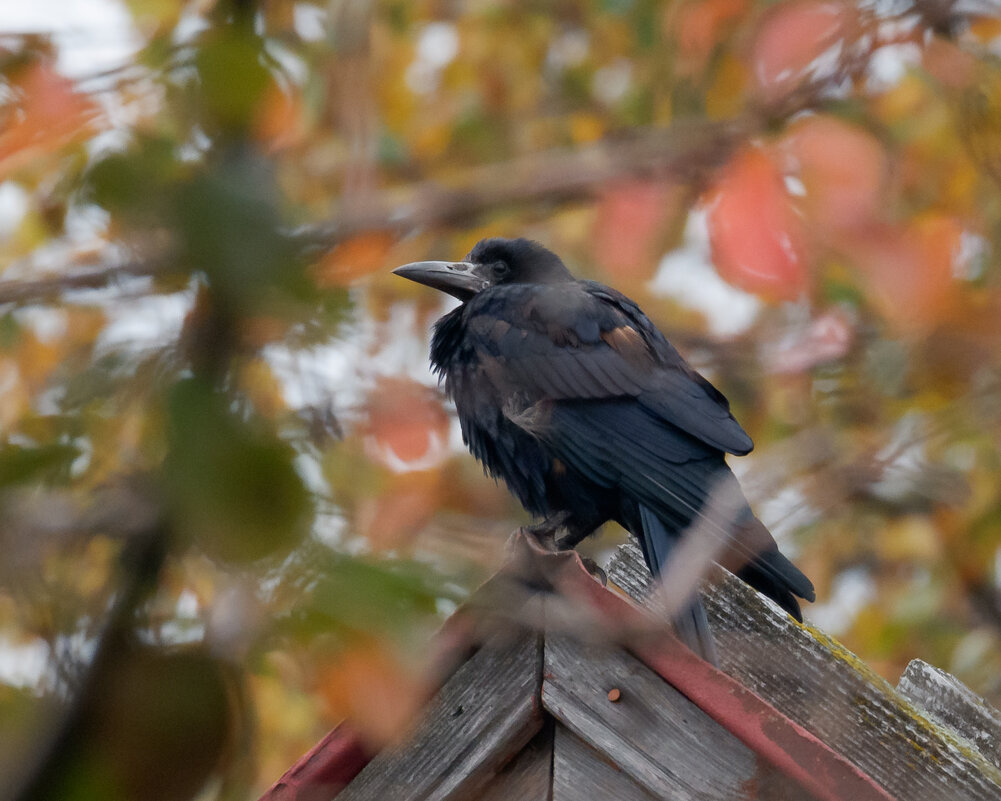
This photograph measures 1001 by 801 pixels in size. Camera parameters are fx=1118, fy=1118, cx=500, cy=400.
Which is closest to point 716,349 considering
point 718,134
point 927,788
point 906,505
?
point 718,134

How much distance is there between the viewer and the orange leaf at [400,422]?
5.69 feet

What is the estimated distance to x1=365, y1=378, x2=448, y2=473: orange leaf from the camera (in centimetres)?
173

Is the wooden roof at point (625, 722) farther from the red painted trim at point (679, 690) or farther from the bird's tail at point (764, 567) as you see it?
the bird's tail at point (764, 567)

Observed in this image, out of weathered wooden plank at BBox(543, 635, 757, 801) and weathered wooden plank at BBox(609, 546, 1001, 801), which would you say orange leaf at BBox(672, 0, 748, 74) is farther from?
weathered wooden plank at BBox(543, 635, 757, 801)

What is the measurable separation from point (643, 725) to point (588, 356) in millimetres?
1558

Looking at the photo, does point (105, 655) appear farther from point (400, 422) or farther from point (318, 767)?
point (400, 422)

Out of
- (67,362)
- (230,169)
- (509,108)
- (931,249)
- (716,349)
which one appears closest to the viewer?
(230,169)

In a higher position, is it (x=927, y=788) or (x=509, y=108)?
(x=927, y=788)

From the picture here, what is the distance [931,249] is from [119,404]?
2624 mm

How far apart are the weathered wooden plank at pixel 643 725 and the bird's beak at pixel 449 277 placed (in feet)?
6.63

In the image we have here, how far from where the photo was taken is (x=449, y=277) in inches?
147

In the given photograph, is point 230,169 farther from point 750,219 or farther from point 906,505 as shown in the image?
point 906,505

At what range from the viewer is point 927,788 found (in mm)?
1718

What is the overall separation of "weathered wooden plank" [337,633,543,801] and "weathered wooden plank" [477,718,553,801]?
0.02 meters
